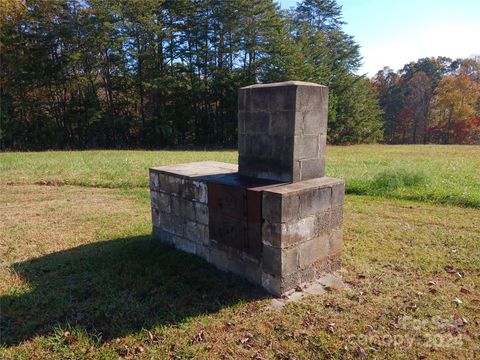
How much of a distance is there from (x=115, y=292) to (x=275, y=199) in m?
2.24

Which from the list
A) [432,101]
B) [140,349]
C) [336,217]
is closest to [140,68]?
[336,217]

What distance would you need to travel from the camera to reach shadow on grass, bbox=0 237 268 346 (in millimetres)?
3645

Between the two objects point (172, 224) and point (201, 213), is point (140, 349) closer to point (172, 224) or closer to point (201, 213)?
point (201, 213)

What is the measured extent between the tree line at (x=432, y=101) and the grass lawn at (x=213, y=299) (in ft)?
132

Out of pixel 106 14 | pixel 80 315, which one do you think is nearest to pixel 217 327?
pixel 80 315

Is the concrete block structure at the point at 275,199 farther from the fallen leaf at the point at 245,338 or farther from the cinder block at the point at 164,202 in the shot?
A: the fallen leaf at the point at 245,338

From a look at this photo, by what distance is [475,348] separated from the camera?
127 inches

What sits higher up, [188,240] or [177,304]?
[188,240]

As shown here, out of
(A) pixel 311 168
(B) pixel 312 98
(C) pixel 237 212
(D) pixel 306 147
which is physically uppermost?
(B) pixel 312 98

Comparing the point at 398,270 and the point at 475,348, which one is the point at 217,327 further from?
the point at 398,270

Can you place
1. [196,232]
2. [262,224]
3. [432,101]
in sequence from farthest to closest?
1. [432,101]
2. [196,232]
3. [262,224]

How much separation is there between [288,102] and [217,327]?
2.65m

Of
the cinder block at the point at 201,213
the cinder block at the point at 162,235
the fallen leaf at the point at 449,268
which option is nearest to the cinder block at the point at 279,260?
the cinder block at the point at 201,213

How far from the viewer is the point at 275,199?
394cm
